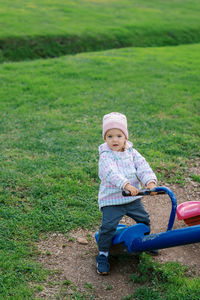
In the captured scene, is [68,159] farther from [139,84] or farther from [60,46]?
[60,46]

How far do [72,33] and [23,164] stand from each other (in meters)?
9.70

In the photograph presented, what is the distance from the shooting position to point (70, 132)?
6.25 m

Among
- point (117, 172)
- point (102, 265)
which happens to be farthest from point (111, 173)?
point (102, 265)

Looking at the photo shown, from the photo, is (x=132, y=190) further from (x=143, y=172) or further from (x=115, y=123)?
(x=115, y=123)

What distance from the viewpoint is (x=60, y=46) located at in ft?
41.8

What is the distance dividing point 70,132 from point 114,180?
3251mm

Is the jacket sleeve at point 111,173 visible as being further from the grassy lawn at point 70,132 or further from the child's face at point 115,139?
the grassy lawn at point 70,132

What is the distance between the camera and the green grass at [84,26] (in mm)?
12430

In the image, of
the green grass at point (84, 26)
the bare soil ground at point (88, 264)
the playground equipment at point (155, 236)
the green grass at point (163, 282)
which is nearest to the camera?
the playground equipment at point (155, 236)

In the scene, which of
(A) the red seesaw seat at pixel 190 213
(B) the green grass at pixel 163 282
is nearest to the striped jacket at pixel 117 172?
(B) the green grass at pixel 163 282

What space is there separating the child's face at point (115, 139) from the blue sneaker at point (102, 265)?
1.01m

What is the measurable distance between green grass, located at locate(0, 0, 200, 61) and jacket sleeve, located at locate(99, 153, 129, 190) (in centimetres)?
926

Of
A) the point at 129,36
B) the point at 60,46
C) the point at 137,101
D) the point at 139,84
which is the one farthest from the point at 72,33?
the point at 137,101

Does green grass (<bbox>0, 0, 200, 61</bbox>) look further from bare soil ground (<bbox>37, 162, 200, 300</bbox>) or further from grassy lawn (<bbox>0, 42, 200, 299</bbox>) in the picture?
bare soil ground (<bbox>37, 162, 200, 300</bbox>)
